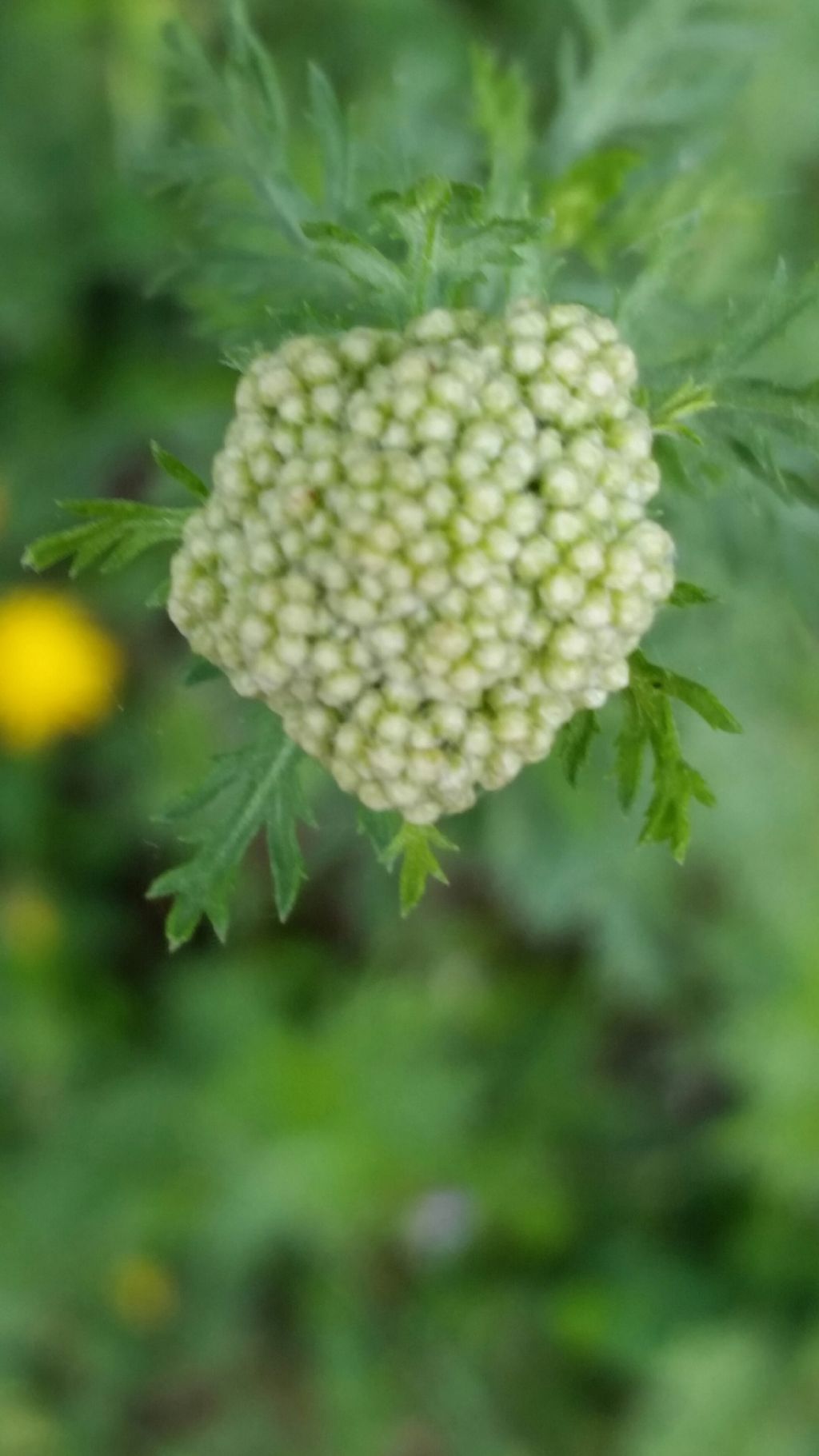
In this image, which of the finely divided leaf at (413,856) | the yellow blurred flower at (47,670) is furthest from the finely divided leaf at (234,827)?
the yellow blurred flower at (47,670)

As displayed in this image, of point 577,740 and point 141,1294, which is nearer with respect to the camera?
point 577,740

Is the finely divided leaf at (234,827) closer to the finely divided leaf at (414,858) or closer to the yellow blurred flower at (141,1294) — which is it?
the finely divided leaf at (414,858)

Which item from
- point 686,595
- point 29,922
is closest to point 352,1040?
point 29,922

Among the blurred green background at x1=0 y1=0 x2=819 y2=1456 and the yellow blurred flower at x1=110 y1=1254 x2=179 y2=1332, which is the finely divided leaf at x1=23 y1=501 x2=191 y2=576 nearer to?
the blurred green background at x1=0 y1=0 x2=819 y2=1456

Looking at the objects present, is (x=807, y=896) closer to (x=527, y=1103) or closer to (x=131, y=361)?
(x=527, y=1103)

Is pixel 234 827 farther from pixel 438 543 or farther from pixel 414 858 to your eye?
pixel 438 543
